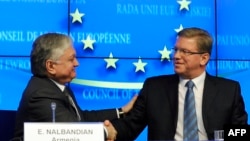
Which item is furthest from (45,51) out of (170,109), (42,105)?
(170,109)

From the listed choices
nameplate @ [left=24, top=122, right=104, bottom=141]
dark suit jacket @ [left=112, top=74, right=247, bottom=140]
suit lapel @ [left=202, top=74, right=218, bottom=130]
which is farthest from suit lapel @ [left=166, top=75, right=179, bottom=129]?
nameplate @ [left=24, top=122, right=104, bottom=141]

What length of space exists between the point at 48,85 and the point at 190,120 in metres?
0.82

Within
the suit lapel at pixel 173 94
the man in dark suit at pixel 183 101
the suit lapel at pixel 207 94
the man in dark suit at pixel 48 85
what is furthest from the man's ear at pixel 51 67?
the suit lapel at pixel 207 94

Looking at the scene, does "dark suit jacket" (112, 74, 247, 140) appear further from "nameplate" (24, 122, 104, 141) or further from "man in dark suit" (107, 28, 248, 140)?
"nameplate" (24, 122, 104, 141)

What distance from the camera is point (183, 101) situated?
124 inches

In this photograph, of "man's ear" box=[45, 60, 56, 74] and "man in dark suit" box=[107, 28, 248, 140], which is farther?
"man in dark suit" box=[107, 28, 248, 140]

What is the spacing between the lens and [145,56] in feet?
13.8

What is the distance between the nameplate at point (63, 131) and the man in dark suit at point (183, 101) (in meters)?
0.99

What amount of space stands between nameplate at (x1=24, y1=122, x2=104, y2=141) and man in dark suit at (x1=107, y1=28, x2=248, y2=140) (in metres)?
0.99

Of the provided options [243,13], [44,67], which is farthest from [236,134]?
[243,13]

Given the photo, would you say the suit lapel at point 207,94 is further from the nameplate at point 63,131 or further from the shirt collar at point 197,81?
the nameplate at point 63,131

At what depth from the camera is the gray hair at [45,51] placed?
2.73 meters

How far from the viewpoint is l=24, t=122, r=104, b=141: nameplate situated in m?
2.12

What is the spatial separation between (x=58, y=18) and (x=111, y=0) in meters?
0.41
